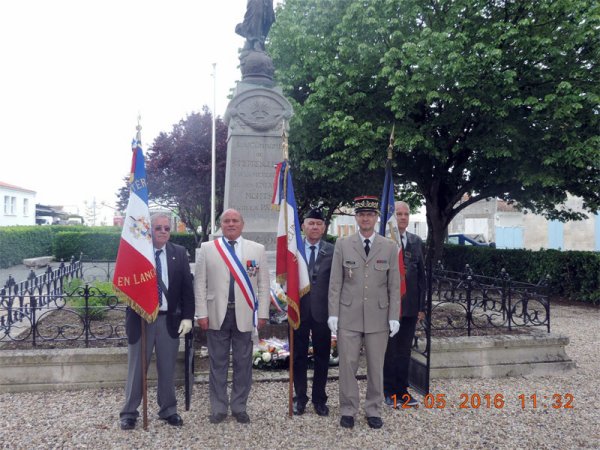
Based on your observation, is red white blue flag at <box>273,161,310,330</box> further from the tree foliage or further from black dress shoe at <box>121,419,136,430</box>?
the tree foliage

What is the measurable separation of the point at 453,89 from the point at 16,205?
39032mm

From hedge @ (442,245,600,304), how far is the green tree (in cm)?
168

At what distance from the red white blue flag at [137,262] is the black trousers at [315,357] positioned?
1.45m

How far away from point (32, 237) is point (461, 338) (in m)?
24.3

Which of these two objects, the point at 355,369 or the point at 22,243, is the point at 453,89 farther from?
the point at 22,243

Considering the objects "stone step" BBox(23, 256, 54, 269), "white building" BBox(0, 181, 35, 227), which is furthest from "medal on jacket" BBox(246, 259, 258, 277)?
"white building" BBox(0, 181, 35, 227)

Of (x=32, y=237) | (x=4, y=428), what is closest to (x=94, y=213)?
(x=32, y=237)

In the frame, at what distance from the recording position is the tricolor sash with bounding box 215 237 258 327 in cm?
439

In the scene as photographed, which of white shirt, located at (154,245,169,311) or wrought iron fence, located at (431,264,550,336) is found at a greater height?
white shirt, located at (154,245,169,311)

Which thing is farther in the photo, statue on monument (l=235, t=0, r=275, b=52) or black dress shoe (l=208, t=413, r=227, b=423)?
statue on monument (l=235, t=0, r=275, b=52)

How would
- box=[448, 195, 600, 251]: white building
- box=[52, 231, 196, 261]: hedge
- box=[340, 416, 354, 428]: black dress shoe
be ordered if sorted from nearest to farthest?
box=[340, 416, 354, 428]: black dress shoe
box=[52, 231, 196, 261]: hedge
box=[448, 195, 600, 251]: white building

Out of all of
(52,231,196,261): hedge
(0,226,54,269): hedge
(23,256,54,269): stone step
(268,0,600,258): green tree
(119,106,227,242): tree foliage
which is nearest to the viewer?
(268,0,600,258): green tree

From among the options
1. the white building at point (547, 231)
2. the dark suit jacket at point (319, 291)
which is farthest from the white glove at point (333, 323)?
the white building at point (547, 231)

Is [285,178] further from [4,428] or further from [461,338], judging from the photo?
[4,428]
